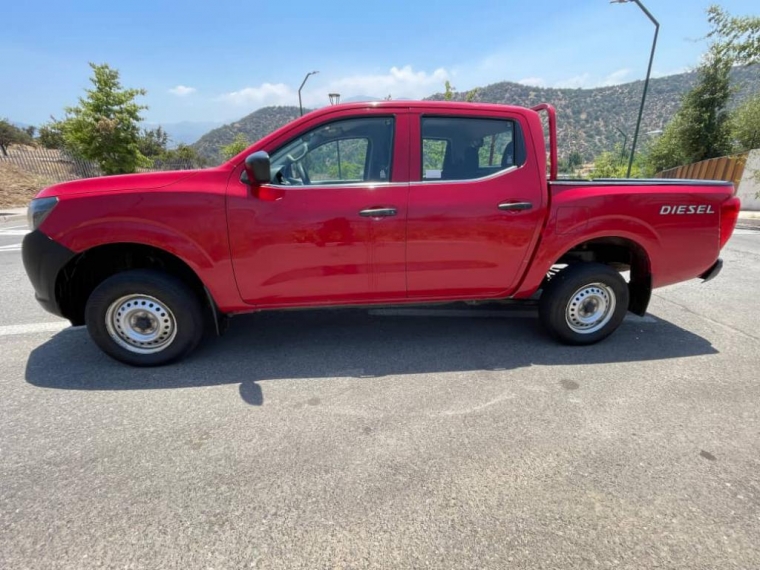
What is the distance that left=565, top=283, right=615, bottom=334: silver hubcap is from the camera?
3484 millimetres

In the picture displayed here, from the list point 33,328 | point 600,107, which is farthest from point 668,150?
point 600,107

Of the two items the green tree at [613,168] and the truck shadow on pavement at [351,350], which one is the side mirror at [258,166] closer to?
the truck shadow on pavement at [351,350]

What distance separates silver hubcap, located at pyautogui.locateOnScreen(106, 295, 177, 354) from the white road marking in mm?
1371

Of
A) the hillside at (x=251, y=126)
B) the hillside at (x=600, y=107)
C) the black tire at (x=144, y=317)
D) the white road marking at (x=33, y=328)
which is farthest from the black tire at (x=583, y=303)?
the hillside at (x=251, y=126)

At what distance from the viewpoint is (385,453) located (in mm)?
2238

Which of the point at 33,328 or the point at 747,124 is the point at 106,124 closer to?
the point at 33,328

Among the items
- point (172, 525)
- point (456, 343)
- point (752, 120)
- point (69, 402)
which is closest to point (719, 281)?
point (456, 343)

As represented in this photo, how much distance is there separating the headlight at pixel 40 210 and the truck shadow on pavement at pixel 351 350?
1.15m

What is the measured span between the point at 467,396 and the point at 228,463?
1.56 meters

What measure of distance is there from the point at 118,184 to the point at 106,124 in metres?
17.9

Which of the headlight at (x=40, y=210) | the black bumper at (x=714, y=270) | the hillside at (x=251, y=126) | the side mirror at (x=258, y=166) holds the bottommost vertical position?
the black bumper at (x=714, y=270)

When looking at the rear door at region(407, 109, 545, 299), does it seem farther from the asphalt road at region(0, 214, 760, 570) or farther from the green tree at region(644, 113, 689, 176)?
the green tree at region(644, 113, 689, 176)

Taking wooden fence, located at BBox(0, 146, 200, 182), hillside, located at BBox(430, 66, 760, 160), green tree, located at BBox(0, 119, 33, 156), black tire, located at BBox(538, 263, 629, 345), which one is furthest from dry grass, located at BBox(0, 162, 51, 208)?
hillside, located at BBox(430, 66, 760, 160)

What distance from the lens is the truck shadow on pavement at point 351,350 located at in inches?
121
